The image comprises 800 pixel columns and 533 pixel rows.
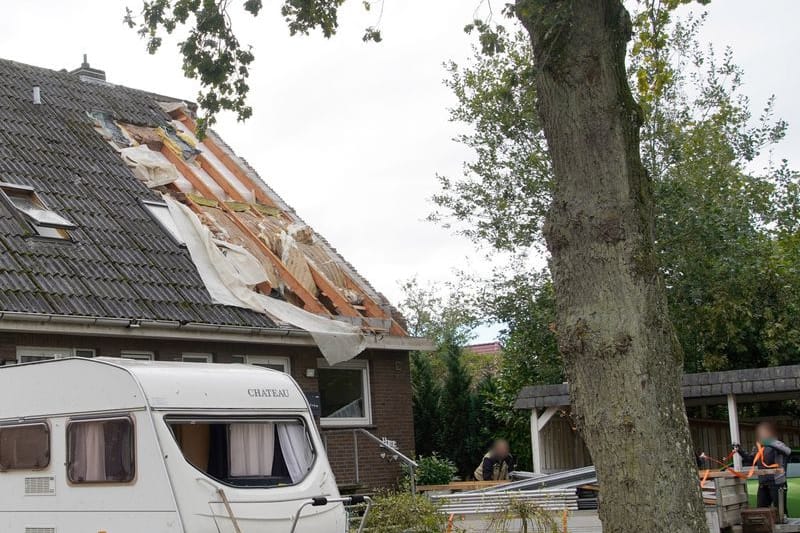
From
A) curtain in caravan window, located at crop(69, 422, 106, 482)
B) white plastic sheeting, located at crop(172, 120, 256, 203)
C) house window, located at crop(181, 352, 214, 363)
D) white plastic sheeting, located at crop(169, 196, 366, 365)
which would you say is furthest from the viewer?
white plastic sheeting, located at crop(172, 120, 256, 203)

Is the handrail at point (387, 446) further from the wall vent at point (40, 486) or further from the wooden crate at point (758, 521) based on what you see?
the wall vent at point (40, 486)

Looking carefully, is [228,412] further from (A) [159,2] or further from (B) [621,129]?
(B) [621,129]

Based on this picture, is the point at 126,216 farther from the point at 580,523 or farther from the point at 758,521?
the point at 758,521

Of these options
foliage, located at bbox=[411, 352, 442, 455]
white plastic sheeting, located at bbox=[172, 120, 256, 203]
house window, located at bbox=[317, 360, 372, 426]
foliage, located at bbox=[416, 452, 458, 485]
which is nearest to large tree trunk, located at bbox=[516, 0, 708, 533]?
house window, located at bbox=[317, 360, 372, 426]

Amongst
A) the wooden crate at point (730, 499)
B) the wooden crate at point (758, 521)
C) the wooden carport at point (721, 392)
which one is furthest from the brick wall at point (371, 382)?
the wooden crate at point (758, 521)

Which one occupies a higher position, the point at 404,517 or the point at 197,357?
the point at 197,357

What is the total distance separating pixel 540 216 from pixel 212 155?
26.7ft

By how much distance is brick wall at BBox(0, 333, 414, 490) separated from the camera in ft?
52.0

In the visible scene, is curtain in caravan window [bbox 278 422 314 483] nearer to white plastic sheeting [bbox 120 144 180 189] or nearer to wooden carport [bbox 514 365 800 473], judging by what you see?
wooden carport [bbox 514 365 800 473]

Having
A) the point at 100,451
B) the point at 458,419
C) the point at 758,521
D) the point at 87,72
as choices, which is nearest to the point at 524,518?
the point at 758,521

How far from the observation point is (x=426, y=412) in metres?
24.7

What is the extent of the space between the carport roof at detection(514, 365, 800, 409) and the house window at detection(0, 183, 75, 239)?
7968 mm

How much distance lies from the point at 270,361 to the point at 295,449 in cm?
706

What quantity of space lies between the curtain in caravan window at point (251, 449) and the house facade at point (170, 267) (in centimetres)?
466
